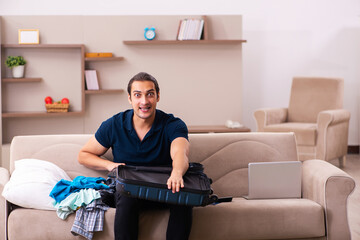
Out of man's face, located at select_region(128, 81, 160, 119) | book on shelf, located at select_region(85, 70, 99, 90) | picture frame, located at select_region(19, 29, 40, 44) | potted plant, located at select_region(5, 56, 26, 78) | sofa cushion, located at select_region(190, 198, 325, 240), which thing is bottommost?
sofa cushion, located at select_region(190, 198, 325, 240)

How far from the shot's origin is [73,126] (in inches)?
228

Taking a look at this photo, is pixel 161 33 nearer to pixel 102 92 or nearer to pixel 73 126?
pixel 102 92

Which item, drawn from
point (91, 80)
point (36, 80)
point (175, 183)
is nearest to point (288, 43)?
point (91, 80)

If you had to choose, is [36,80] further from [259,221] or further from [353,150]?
[353,150]

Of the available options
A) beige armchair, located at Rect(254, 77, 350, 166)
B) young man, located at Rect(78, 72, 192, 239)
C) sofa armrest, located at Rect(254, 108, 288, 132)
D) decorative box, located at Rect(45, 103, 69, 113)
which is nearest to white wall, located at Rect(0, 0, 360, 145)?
beige armchair, located at Rect(254, 77, 350, 166)

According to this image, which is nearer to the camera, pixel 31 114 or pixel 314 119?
pixel 31 114

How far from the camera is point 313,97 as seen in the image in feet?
19.8

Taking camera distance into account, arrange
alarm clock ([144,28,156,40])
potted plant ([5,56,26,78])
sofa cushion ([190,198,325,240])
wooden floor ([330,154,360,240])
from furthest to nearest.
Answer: alarm clock ([144,28,156,40]) < potted plant ([5,56,26,78]) < wooden floor ([330,154,360,240]) < sofa cushion ([190,198,325,240])

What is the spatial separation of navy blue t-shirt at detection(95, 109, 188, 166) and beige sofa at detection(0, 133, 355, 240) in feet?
0.91

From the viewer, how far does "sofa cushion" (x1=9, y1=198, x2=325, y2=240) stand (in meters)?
2.41

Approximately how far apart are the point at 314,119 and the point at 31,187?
14.0 ft

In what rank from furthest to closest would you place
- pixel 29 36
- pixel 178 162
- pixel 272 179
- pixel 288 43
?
pixel 288 43
pixel 29 36
pixel 272 179
pixel 178 162

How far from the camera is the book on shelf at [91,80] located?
5613mm

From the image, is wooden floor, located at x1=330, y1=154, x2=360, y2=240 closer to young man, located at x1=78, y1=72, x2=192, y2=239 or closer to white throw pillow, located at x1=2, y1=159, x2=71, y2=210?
young man, located at x1=78, y1=72, x2=192, y2=239
